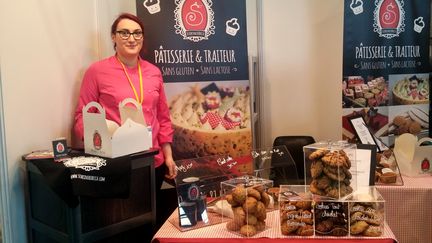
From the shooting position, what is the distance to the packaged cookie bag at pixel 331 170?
1.53 metres

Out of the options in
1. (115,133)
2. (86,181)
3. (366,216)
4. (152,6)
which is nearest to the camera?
(366,216)

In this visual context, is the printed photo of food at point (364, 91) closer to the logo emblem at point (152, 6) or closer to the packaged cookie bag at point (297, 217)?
the logo emblem at point (152, 6)

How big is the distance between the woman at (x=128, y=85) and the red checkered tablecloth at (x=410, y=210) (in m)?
1.14

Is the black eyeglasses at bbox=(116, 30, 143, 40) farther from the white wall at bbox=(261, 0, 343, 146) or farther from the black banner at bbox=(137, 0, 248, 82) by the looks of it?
the white wall at bbox=(261, 0, 343, 146)

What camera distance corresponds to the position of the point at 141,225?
1959 millimetres

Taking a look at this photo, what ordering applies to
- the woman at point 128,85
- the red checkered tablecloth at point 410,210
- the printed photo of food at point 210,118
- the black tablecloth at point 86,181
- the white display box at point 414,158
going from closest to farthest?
the black tablecloth at point 86,181 < the red checkered tablecloth at point 410,210 < the woman at point 128,85 < the white display box at point 414,158 < the printed photo of food at point 210,118

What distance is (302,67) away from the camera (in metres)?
3.42

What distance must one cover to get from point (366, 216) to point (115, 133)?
105 centimetres

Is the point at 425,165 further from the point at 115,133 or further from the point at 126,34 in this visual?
the point at 126,34

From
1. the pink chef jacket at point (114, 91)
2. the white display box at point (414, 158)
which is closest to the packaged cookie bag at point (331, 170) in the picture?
the white display box at point (414, 158)

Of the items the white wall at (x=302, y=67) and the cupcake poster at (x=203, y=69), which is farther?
the white wall at (x=302, y=67)

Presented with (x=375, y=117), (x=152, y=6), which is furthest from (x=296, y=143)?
(x=152, y=6)

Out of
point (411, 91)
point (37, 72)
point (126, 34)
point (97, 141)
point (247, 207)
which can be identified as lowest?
point (247, 207)

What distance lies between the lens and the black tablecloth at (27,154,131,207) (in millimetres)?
1633
